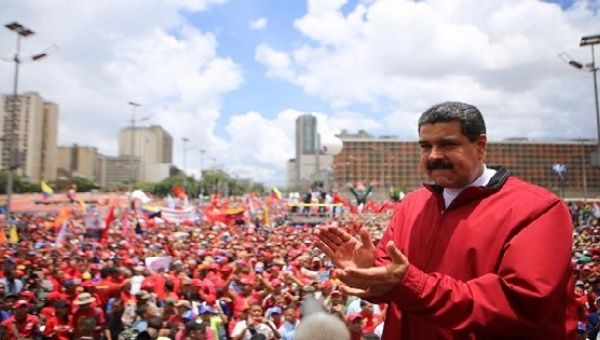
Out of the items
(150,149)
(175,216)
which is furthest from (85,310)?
(150,149)

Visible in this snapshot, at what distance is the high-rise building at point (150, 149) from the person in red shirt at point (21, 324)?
430 feet

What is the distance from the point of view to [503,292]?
1347 mm

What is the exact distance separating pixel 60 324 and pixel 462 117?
21.0 feet

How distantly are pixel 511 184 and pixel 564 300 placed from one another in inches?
17.3

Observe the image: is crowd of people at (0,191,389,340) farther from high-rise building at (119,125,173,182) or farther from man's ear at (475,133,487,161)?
high-rise building at (119,125,173,182)

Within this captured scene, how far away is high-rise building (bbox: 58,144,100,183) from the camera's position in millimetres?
154375

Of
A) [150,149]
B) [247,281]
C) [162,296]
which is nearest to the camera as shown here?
[162,296]

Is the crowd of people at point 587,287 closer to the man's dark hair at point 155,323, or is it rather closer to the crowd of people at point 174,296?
the crowd of people at point 174,296

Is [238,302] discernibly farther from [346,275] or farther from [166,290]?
[346,275]

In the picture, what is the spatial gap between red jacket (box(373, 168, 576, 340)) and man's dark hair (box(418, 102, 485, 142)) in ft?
0.69

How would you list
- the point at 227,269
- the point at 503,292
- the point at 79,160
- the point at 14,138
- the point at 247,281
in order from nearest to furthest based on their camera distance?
the point at 503,292 → the point at 247,281 → the point at 227,269 → the point at 14,138 → the point at 79,160

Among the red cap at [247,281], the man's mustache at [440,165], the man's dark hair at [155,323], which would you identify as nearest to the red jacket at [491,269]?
the man's mustache at [440,165]

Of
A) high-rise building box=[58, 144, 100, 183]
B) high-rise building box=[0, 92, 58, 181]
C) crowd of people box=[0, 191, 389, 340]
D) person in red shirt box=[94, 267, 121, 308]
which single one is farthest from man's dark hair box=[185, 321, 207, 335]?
high-rise building box=[58, 144, 100, 183]

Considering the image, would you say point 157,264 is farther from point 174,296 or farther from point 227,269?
point 174,296
